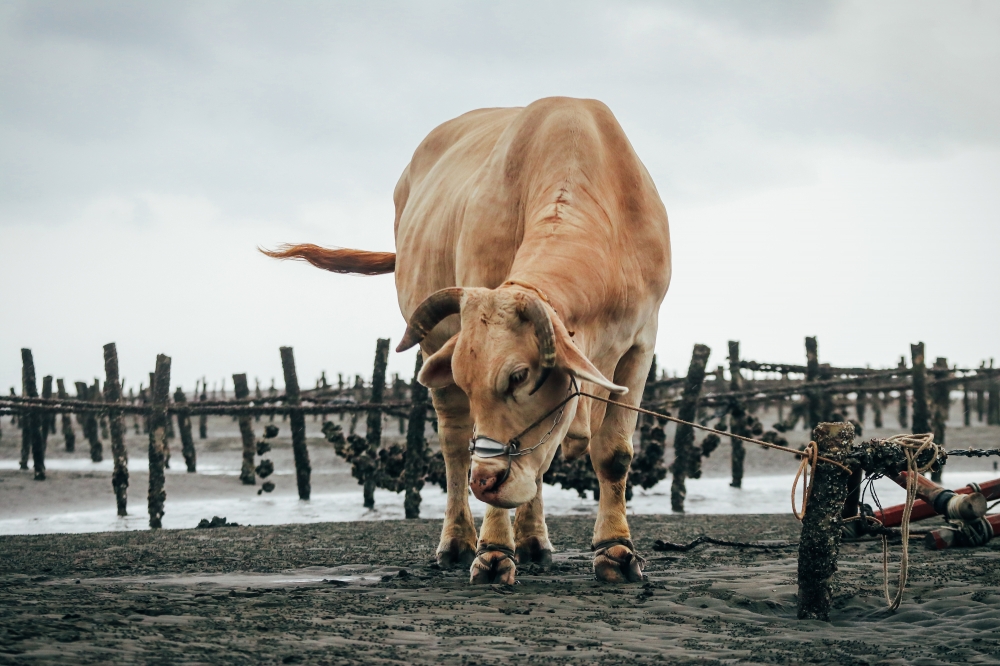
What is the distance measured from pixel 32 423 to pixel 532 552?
1307 centimetres

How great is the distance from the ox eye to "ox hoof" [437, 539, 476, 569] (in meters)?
2.24

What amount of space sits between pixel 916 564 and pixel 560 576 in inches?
85.4

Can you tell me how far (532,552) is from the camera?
6.63 meters

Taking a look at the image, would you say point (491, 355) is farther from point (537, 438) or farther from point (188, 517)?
point (188, 517)

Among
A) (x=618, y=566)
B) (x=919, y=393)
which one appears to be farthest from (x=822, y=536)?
(x=919, y=393)

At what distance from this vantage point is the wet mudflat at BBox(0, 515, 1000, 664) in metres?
3.73

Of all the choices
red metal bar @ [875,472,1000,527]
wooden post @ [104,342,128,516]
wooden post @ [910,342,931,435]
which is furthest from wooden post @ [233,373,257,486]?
red metal bar @ [875,472,1000,527]

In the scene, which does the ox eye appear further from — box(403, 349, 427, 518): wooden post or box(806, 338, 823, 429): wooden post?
box(806, 338, 823, 429): wooden post

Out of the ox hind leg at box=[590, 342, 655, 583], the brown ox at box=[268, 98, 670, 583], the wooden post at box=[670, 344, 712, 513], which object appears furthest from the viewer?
the wooden post at box=[670, 344, 712, 513]

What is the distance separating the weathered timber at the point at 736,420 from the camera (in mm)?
14062

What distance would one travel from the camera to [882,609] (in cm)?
485

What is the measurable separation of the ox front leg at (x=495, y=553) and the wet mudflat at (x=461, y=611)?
0.45 ft

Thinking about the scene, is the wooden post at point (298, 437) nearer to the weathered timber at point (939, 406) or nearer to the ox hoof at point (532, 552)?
the ox hoof at point (532, 552)

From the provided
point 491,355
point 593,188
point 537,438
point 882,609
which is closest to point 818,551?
point 882,609
